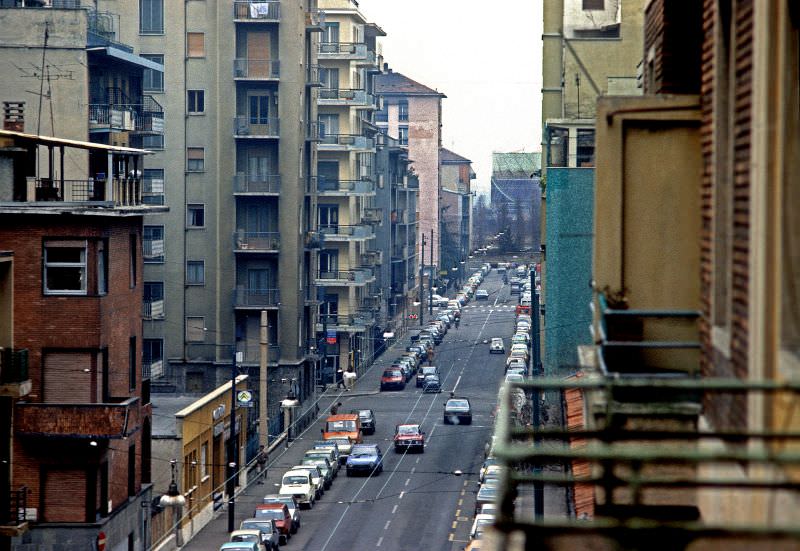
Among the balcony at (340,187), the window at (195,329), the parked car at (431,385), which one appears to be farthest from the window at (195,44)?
the parked car at (431,385)

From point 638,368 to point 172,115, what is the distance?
57.8 meters

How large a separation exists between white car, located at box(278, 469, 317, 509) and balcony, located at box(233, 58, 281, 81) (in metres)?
22.7

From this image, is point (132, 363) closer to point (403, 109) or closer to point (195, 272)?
point (195, 272)

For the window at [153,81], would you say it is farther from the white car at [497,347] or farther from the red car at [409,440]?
the white car at [497,347]

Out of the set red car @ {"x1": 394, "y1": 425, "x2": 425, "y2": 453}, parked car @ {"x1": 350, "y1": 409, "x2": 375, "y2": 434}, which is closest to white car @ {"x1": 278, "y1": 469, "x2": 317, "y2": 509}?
red car @ {"x1": 394, "y1": 425, "x2": 425, "y2": 453}

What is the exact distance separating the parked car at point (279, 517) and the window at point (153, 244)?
24.6 m

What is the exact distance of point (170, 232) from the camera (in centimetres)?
6669

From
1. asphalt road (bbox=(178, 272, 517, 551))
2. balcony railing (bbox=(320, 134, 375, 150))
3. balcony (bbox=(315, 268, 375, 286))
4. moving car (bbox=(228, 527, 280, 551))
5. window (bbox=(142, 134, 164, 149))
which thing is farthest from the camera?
balcony railing (bbox=(320, 134, 375, 150))

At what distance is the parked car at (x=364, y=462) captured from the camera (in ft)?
176

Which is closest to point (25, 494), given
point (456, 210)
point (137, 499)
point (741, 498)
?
point (137, 499)

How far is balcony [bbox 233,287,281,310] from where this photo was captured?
6631 cm

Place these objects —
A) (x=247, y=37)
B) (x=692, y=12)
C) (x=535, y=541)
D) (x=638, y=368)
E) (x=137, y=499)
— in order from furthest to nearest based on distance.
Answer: (x=247, y=37), (x=137, y=499), (x=692, y=12), (x=638, y=368), (x=535, y=541)

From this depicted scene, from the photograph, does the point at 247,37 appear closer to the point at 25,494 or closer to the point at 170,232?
the point at 170,232

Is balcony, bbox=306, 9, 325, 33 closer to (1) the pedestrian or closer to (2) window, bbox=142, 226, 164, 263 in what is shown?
(2) window, bbox=142, 226, 164, 263
